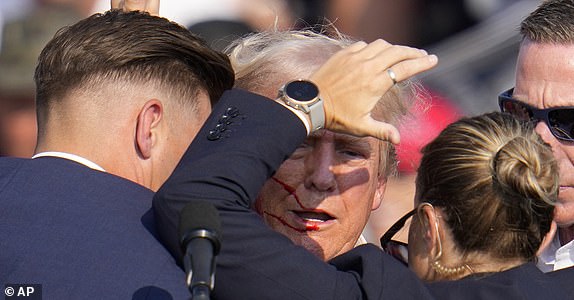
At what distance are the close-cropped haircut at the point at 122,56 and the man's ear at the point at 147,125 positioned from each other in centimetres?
6

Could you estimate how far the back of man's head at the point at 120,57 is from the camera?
9.78 feet

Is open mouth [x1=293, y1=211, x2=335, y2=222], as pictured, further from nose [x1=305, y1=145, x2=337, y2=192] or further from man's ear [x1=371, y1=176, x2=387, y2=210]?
man's ear [x1=371, y1=176, x2=387, y2=210]

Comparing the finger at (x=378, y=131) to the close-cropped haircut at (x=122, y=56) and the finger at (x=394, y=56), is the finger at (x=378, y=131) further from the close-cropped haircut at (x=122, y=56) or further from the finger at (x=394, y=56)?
the close-cropped haircut at (x=122, y=56)

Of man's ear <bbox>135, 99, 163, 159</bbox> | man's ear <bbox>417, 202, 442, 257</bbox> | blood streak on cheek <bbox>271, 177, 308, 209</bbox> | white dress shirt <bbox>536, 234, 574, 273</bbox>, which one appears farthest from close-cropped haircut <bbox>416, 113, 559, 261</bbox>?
man's ear <bbox>135, 99, 163, 159</bbox>

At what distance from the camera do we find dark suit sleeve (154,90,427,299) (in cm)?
271

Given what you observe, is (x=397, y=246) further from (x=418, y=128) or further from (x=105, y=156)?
(x=105, y=156)

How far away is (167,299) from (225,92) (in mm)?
565

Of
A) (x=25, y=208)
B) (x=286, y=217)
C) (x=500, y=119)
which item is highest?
(x=500, y=119)

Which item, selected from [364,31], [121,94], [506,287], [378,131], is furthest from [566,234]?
[364,31]

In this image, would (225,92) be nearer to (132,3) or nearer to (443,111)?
(132,3)

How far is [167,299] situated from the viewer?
267cm

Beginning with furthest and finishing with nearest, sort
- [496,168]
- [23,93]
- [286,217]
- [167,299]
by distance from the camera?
[23,93] → [286,217] → [496,168] → [167,299]

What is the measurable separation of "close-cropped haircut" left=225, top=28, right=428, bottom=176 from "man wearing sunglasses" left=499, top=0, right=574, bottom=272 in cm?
41

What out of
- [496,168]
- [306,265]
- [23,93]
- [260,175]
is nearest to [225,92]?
[260,175]
